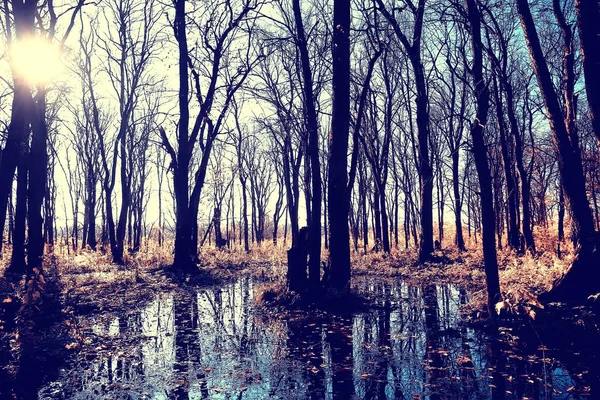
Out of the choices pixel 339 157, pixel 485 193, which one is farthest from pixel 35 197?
pixel 485 193

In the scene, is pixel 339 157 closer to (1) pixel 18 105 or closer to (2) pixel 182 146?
(1) pixel 18 105

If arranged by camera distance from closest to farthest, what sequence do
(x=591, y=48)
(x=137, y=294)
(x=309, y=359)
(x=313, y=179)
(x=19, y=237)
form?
1. (x=309, y=359)
2. (x=591, y=48)
3. (x=313, y=179)
4. (x=137, y=294)
5. (x=19, y=237)

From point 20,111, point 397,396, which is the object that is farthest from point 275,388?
point 20,111

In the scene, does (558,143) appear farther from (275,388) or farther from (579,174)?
(275,388)

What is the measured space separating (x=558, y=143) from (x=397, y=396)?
23.5 feet

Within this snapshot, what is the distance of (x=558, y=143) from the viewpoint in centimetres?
855

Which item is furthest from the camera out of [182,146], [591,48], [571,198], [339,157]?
[182,146]

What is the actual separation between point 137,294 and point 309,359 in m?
6.63

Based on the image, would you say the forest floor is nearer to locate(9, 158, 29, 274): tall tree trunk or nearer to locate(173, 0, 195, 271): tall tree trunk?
locate(9, 158, 29, 274): tall tree trunk

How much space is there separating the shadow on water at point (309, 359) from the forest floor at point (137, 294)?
191mm

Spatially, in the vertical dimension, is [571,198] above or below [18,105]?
below

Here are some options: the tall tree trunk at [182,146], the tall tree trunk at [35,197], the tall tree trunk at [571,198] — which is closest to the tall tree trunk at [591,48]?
the tall tree trunk at [571,198]

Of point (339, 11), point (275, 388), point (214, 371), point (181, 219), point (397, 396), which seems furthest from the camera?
point (181, 219)

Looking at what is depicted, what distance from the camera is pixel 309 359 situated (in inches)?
206
